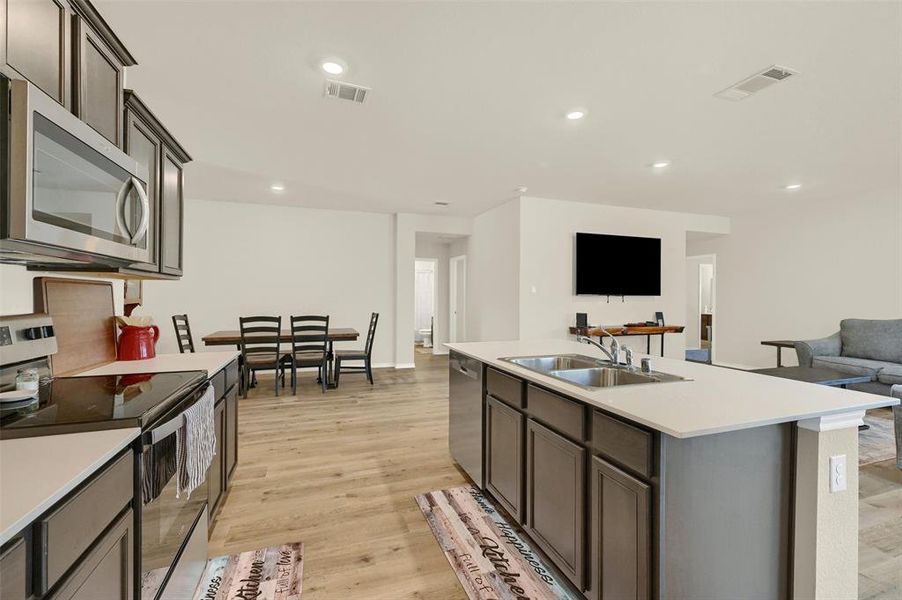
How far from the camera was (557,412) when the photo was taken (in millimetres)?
1759

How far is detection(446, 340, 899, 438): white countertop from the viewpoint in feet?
4.12

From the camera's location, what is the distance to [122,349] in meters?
2.30

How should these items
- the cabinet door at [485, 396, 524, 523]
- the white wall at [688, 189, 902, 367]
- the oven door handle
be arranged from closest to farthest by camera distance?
the oven door handle, the cabinet door at [485, 396, 524, 523], the white wall at [688, 189, 902, 367]

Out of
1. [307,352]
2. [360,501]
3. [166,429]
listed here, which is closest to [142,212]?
[166,429]

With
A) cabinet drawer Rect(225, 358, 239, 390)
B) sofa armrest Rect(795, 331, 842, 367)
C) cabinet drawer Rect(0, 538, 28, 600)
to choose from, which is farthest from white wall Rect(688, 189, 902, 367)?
cabinet drawer Rect(0, 538, 28, 600)

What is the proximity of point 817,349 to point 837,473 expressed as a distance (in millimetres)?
4982

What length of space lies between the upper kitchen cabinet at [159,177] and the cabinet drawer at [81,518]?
1149mm

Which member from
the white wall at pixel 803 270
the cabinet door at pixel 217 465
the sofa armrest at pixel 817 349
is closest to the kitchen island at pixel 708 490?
the cabinet door at pixel 217 465

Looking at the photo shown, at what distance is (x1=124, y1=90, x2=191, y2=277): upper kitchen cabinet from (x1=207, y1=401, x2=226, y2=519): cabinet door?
32.5 inches

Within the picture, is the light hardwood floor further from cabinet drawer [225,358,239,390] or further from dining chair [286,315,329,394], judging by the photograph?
cabinet drawer [225,358,239,390]

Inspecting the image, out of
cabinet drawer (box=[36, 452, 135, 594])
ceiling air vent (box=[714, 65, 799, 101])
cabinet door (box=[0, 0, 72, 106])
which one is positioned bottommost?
cabinet drawer (box=[36, 452, 135, 594])

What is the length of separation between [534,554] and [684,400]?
111cm

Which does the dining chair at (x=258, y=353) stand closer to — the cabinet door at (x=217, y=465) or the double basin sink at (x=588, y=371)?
the cabinet door at (x=217, y=465)

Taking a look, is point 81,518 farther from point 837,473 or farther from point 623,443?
point 837,473
